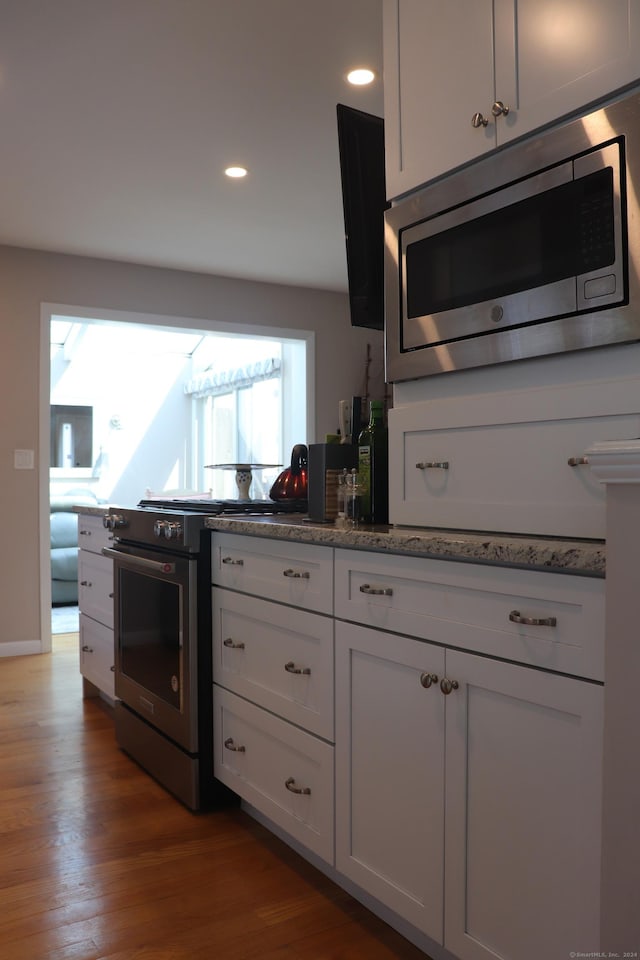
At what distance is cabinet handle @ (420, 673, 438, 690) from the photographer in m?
1.46

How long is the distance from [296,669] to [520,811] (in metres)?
0.72

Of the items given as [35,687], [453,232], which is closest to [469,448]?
[453,232]

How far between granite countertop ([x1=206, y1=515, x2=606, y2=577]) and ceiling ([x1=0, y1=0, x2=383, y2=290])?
1685 mm

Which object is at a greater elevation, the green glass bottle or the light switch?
the light switch

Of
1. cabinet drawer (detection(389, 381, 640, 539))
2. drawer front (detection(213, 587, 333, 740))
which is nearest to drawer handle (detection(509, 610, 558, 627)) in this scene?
cabinet drawer (detection(389, 381, 640, 539))

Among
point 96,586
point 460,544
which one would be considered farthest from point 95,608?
point 460,544

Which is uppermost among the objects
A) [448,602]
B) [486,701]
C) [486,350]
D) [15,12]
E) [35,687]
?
[15,12]

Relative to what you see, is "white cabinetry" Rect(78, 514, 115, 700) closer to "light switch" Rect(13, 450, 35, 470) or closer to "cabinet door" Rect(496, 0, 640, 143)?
"light switch" Rect(13, 450, 35, 470)

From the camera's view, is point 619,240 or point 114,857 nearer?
point 619,240

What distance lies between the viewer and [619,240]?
4.33 feet

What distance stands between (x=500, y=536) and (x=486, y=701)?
11.8 inches

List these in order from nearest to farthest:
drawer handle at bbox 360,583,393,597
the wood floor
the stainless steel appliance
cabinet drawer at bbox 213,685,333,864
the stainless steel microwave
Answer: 1. the stainless steel microwave
2. drawer handle at bbox 360,583,393,597
3. the wood floor
4. cabinet drawer at bbox 213,685,333,864
5. the stainless steel appliance

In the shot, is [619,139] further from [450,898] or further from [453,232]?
[450,898]

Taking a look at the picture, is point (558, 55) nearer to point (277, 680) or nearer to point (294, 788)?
point (277, 680)
